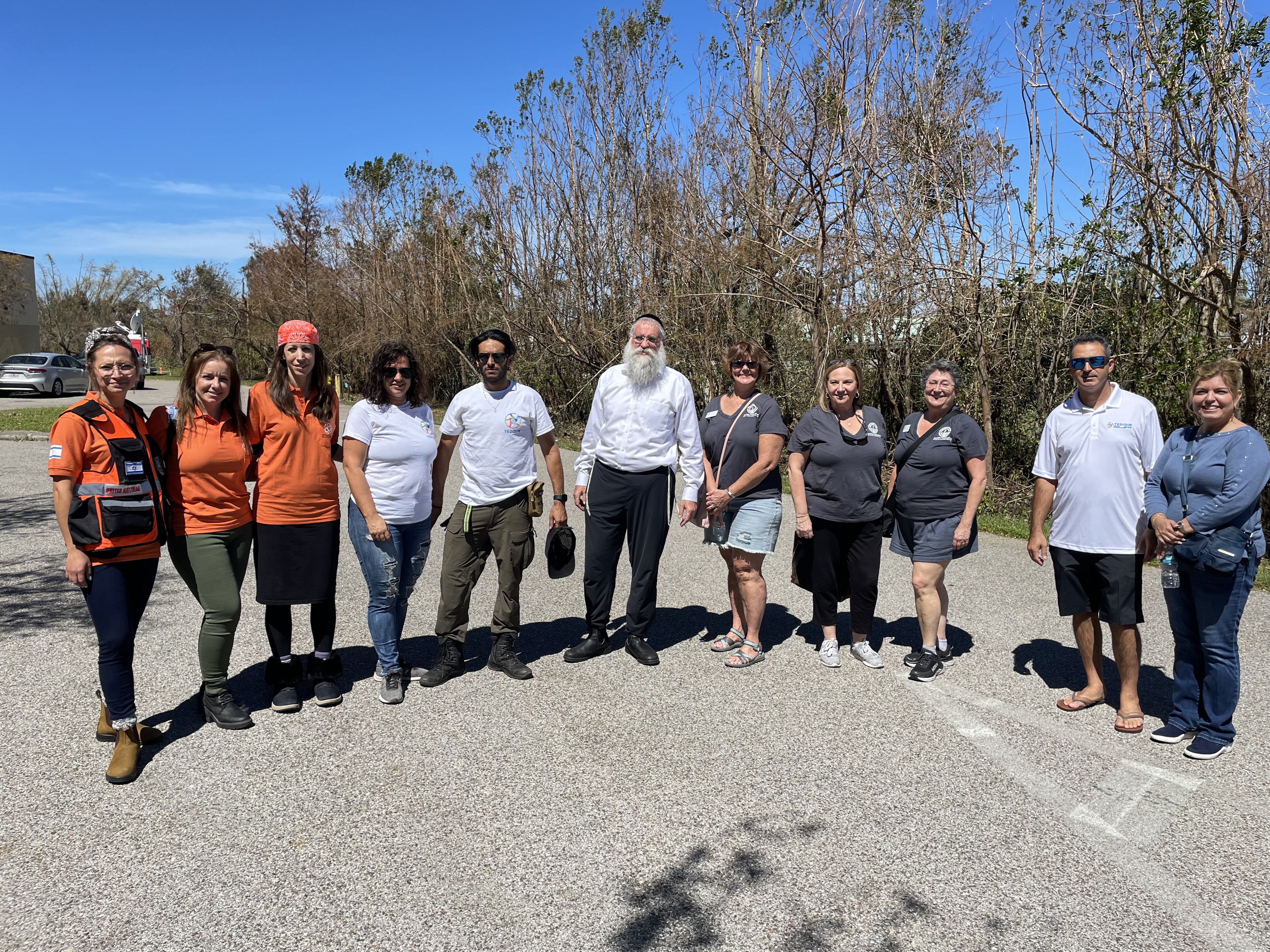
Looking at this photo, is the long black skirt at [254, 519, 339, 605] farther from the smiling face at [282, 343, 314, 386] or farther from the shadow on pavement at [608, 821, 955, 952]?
the shadow on pavement at [608, 821, 955, 952]

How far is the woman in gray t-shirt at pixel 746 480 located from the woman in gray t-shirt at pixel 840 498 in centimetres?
18

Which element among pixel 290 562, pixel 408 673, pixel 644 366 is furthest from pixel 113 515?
pixel 644 366

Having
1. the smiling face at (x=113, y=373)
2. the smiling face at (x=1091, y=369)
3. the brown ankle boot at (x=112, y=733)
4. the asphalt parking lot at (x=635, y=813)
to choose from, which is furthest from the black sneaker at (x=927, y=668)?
the smiling face at (x=113, y=373)

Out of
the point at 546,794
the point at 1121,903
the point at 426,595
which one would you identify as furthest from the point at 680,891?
the point at 426,595

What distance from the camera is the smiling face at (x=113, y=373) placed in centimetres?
381

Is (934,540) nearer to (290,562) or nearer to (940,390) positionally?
(940,390)

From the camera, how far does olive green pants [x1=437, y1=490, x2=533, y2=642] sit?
16.3 feet

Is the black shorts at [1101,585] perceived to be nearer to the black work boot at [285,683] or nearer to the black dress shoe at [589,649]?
the black dress shoe at [589,649]

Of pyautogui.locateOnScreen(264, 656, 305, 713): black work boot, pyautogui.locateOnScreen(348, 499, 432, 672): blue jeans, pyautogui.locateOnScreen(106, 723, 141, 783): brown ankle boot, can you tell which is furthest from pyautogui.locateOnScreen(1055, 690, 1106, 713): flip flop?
pyautogui.locateOnScreen(106, 723, 141, 783): brown ankle boot

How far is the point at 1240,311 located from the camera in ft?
30.3

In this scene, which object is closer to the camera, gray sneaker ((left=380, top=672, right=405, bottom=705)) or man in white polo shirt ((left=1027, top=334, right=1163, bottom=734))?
man in white polo shirt ((left=1027, top=334, right=1163, bottom=734))

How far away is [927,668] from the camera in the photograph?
5.06m

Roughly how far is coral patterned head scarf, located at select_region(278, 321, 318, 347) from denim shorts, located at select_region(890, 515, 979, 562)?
3486 mm

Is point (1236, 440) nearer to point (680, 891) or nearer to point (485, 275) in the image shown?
point (680, 891)
